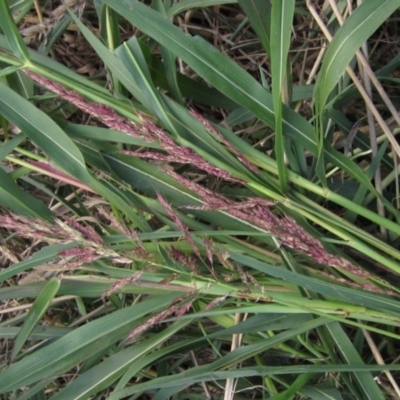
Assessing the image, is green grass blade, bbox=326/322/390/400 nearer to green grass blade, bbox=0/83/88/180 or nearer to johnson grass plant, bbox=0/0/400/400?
johnson grass plant, bbox=0/0/400/400

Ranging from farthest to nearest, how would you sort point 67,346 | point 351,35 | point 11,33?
point 67,346 → point 11,33 → point 351,35

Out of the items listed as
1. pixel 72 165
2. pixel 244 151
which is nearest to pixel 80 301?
pixel 72 165

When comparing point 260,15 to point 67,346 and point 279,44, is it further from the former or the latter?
point 67,346

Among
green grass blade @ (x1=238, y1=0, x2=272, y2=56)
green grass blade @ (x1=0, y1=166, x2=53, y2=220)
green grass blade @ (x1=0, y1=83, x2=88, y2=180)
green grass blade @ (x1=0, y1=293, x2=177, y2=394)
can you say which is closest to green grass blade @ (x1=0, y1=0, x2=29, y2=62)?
green grass blade @ (x1=0, y1=83, x2=88, y2=180)

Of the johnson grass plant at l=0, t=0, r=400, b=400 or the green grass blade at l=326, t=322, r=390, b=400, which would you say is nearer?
the johnson grass plant at l=0, t=0, r=400, b=400

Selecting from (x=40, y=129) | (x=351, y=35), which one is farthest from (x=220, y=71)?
(x=40, y=129)

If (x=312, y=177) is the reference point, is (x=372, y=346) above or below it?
below

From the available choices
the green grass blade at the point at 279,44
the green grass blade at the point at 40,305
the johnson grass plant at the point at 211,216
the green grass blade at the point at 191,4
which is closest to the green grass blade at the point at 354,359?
the johnson grass plant at the point at 211,216

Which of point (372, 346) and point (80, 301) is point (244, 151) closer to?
point (372, 346)
